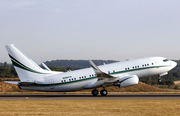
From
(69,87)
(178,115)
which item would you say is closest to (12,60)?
(69,87)

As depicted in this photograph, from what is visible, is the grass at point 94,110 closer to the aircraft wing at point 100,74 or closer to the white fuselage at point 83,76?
the aircraft wing at point 100,74

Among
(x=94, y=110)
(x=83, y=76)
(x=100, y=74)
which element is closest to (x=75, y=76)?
(x=83, y=76)

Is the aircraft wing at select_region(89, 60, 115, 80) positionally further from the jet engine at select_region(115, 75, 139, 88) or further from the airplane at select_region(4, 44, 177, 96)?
the jet engine at select_region(115, 75, 139, 88)

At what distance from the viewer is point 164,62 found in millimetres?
49250

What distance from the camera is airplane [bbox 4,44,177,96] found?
148 feet

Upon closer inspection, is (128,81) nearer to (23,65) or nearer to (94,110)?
(23,65)

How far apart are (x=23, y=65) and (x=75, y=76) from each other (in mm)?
9197

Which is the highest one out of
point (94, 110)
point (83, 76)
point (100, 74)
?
point (83, 76)

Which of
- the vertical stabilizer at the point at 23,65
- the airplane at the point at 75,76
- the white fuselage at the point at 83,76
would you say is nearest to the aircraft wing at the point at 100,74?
the airplane at the point at 75,76

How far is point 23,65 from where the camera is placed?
45562 mm

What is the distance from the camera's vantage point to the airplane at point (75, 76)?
1774 inches

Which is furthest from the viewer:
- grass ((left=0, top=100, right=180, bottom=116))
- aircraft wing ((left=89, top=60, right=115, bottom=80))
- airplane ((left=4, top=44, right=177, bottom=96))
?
airplane ((left=4, top=44, right=177, bottom=96))

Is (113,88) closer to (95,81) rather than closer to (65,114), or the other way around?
(95,81)

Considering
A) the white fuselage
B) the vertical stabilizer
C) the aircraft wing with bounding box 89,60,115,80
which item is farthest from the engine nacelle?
the vertical stabilizer
